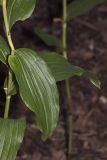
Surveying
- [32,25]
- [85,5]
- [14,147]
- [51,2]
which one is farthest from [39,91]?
[51,2]

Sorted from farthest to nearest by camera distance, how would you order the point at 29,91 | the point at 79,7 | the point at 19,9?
1. the point at 79,7
2. the point at 19,9
3. the point at 29,91

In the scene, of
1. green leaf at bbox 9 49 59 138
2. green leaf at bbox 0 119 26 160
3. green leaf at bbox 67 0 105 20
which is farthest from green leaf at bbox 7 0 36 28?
green leaf at bbox 67 0 105 20

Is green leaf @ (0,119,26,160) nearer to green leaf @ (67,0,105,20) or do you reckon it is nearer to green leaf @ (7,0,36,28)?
green leaf @ (7,0,36,28)

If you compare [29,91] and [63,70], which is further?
[63,70]

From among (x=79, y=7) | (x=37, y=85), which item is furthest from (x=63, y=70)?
(x=79, y=7)

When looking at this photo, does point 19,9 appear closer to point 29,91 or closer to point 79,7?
point 29,91

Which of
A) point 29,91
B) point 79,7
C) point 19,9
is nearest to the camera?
point 29,91
